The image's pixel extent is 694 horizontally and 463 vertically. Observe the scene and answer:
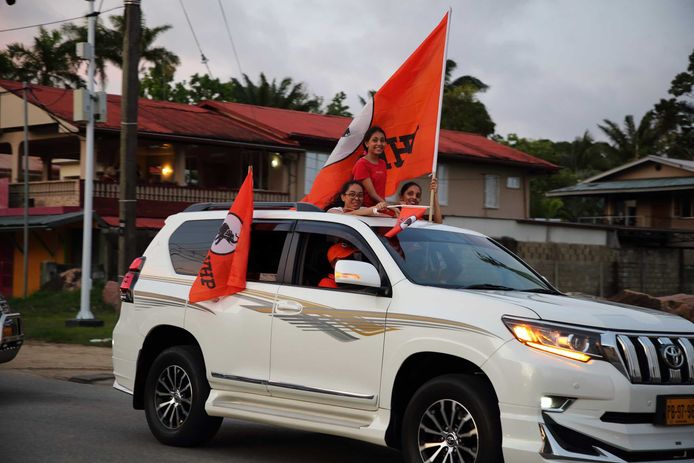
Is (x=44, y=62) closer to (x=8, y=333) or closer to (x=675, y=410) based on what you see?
(x=8, y=333)

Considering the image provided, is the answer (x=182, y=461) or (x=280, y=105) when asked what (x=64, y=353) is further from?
(x=280, y=105)

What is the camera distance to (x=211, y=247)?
25.4ft

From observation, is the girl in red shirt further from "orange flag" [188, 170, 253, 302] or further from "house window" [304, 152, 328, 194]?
"house window" [304, 152, 328, 194]

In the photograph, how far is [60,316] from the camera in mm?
22844

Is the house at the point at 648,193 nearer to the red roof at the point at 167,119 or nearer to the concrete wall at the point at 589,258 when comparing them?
the concrete wall at the point at 589,258

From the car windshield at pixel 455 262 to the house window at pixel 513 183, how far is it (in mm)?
36747

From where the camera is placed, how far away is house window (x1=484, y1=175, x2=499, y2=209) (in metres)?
42.9

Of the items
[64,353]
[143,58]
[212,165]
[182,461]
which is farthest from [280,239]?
[143,58]

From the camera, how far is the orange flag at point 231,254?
762 cm

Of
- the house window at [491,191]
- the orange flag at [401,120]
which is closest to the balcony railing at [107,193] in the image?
the house window at [491,191]

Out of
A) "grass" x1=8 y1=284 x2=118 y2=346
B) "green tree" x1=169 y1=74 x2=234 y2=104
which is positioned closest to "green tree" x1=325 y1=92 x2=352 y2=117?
"green tree" x1=169 y1=74 x2=234 y2=104

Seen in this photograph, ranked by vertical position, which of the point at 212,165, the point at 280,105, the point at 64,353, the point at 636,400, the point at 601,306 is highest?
the point at 280,105

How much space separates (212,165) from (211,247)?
32.8m

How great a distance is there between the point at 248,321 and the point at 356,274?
1274 mm
